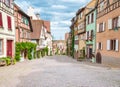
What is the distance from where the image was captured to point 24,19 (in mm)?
36094

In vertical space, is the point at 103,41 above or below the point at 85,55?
above

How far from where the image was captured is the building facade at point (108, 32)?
22.0 meters

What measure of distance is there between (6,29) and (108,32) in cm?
1226

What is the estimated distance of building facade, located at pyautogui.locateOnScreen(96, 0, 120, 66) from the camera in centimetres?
2202

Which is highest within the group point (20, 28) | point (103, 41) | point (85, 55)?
point (20, 28)

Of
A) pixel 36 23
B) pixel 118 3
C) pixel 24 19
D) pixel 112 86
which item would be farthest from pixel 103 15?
pixel 36 23

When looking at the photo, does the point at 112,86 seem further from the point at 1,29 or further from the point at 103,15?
the point at 103,15

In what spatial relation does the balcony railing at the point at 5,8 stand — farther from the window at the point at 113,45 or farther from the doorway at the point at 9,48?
the window at the point at 113,45

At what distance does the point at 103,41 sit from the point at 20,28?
13902 millimetres

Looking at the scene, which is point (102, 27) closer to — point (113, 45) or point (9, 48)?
point (113, 45)

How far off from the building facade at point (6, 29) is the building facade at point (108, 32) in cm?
1193

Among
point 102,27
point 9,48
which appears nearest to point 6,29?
point 9,48

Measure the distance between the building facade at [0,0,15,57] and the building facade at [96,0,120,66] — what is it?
39.1 ft

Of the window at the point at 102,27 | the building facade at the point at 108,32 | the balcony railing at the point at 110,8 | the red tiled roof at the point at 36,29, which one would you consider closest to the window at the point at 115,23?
the building facade at the point at 108,32
